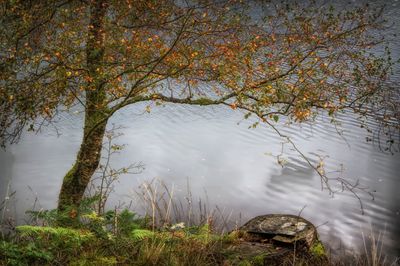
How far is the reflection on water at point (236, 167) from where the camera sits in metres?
16.0

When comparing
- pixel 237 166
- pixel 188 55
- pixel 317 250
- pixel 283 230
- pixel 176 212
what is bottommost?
pixel 176 212

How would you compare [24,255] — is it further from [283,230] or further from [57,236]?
[283,230]

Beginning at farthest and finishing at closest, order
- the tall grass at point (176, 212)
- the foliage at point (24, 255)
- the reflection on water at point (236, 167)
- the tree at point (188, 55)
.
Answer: the reflection on water at point (236, 167) → the tree at point (188, 55) → the tall grass at point (176, 212) → the foliage at point (24, 255)

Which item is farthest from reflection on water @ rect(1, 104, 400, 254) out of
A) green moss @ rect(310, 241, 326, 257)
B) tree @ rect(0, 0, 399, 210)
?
tree @ rect(0, 0, 399, 210)

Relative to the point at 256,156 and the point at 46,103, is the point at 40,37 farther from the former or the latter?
the point at 256,156

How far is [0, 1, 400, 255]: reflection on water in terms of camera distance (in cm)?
1605

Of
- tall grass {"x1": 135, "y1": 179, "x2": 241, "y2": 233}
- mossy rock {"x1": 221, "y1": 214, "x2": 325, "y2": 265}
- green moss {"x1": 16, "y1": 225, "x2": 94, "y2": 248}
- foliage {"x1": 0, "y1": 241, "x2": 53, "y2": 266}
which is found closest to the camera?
foliage {"x1": 0, "y1": 241, "x2": 53, "y2": 266}

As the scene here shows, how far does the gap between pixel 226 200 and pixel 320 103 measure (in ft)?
Result: 32.8

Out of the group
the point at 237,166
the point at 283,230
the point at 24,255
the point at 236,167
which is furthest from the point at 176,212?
the point at 24,255

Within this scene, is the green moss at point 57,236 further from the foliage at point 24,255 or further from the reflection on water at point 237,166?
the reflection on water at point 237,166

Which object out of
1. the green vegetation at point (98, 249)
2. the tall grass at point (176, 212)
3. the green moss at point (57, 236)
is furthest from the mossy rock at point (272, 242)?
the green moss at point (57, 236)

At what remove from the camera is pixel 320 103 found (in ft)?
24.9

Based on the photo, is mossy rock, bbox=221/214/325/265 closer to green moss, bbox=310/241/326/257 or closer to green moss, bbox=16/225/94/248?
green moss, bbox=310/241/326/257

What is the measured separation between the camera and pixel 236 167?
20.7 metres
